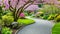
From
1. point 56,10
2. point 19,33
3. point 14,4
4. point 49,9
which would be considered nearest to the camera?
point 19,33

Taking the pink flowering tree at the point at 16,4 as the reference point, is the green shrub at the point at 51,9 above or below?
below

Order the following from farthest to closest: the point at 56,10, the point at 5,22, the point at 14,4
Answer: the point at 56,10 → the point at 14,4 → the point at 5,22

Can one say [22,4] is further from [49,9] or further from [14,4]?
[49,9]

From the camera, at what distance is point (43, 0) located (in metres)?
14.3

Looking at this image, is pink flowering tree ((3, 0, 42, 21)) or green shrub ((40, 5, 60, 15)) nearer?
pink flowering tree ((3, 0, 42, 21))

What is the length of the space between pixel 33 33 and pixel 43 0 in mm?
4809

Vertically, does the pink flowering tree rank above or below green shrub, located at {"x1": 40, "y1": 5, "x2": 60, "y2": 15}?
above

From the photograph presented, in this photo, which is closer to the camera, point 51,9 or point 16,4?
point 16,4

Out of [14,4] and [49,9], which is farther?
[49,9]

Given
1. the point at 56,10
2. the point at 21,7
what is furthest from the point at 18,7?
Answer: the point at 56,10

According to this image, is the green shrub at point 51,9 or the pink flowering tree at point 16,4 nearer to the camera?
the pink flowering tree at point 16,4

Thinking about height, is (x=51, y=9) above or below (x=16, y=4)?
below

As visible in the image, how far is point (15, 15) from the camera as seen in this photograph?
1458 centimetres

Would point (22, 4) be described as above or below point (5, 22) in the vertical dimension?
above
